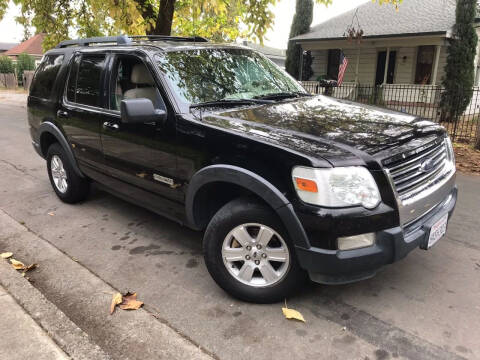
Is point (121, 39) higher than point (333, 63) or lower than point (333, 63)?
higher

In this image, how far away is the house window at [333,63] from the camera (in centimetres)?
1848

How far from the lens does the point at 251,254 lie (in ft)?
9.46

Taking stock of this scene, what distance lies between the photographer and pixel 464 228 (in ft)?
14.1

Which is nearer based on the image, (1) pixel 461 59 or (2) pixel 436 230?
(2) pixel 436 230

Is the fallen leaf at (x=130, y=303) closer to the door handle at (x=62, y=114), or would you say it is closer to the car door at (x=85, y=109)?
the car door at (x=85, y=109)

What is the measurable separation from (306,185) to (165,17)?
319 inches

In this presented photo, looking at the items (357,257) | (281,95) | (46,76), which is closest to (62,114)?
(46,76)

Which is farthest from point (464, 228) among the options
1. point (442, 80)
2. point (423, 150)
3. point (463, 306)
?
point (442, 80)

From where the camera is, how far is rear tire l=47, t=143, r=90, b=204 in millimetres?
4953

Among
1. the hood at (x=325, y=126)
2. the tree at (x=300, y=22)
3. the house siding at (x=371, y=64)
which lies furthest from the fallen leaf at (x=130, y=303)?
the tree at (x=300, y=22)

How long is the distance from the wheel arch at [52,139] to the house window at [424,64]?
1440 centimetres

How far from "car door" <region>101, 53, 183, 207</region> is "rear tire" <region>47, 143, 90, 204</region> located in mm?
1020

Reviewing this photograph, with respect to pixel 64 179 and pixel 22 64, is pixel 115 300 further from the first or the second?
pixel 22 64

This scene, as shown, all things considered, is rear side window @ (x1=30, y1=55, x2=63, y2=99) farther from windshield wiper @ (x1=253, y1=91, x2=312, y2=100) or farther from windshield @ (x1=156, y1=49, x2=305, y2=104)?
windshield wiper @ (x1=253, y1=91, x2=312, y2=100)
